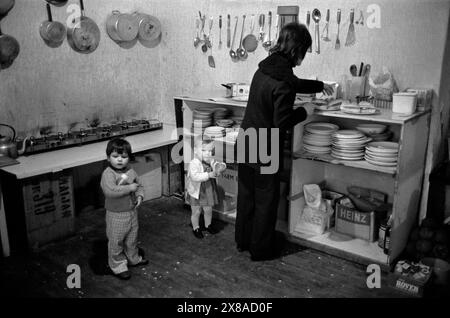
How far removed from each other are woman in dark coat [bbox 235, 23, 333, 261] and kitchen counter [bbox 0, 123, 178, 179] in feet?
4.12

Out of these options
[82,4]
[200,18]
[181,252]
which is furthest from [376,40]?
[82,4]

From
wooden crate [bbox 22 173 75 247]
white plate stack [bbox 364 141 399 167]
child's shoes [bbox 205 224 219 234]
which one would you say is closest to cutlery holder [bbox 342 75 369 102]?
white plate stack [bbox 364 141 399 167]

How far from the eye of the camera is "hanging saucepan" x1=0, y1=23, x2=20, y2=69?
12.6ft

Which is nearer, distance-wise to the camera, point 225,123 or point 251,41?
point 225,123

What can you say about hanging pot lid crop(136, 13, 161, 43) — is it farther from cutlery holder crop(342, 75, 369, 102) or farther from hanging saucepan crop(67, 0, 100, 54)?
cutlery holder crop(342, 75, 369, 102)

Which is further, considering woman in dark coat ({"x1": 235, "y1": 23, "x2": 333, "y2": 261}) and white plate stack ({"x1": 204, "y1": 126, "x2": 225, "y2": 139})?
white plate stack ({"x1": 204, "y1": 126, "x2": 225, "y2": 139})

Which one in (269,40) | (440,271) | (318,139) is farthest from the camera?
(269,40)

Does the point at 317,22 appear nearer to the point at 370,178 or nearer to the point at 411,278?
the point at 370,178

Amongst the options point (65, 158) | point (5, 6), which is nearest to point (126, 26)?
point (5, 6)

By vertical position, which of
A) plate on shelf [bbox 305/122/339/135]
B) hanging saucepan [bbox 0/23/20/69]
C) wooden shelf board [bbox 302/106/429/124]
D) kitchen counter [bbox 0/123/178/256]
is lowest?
kitchen counter [bbox 0/123/178/256]

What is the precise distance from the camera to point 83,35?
14.3 feet

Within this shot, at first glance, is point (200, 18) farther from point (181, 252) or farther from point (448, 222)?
point (448, 222)

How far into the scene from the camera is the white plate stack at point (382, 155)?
3242 mm

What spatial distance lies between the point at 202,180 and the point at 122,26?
1.96 meters
